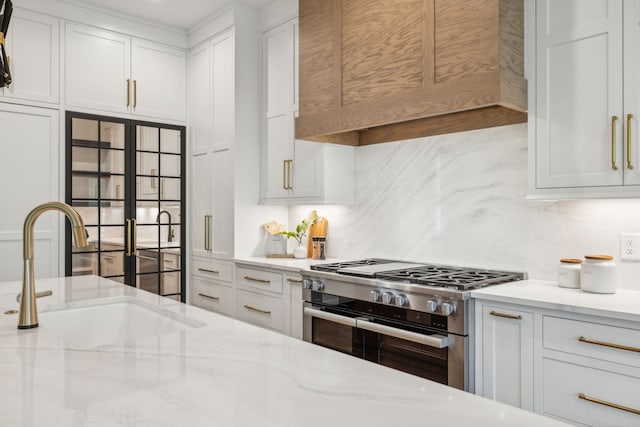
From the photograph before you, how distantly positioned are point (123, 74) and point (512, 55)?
3.14m

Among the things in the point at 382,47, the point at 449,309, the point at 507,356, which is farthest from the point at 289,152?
the point at 507,356

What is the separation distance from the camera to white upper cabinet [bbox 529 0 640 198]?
1923 mm

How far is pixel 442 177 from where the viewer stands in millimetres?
2895

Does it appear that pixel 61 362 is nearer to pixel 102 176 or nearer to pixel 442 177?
pixel 442 177

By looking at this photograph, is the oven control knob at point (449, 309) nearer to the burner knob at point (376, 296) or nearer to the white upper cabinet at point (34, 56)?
the burner knob at point (376, 296)

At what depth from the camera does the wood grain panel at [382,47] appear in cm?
245

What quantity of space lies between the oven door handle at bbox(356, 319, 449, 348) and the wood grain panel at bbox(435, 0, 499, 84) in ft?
4.04

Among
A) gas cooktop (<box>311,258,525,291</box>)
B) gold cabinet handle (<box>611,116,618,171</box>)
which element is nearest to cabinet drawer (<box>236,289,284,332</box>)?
gas cooktop (<box>311,258,525,291</box>)

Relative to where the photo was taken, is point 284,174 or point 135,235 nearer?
point 284,174

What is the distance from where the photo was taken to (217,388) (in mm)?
914

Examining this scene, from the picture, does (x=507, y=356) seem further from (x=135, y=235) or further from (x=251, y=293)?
(x=135, y=235)

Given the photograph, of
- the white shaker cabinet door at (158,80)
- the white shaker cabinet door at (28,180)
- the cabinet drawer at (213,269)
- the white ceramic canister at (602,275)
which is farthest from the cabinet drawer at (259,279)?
the white ceramic canister at (602,275)

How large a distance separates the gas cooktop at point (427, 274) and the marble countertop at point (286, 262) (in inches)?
10.5

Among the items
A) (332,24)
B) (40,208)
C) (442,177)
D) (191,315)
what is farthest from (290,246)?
(40,208)
